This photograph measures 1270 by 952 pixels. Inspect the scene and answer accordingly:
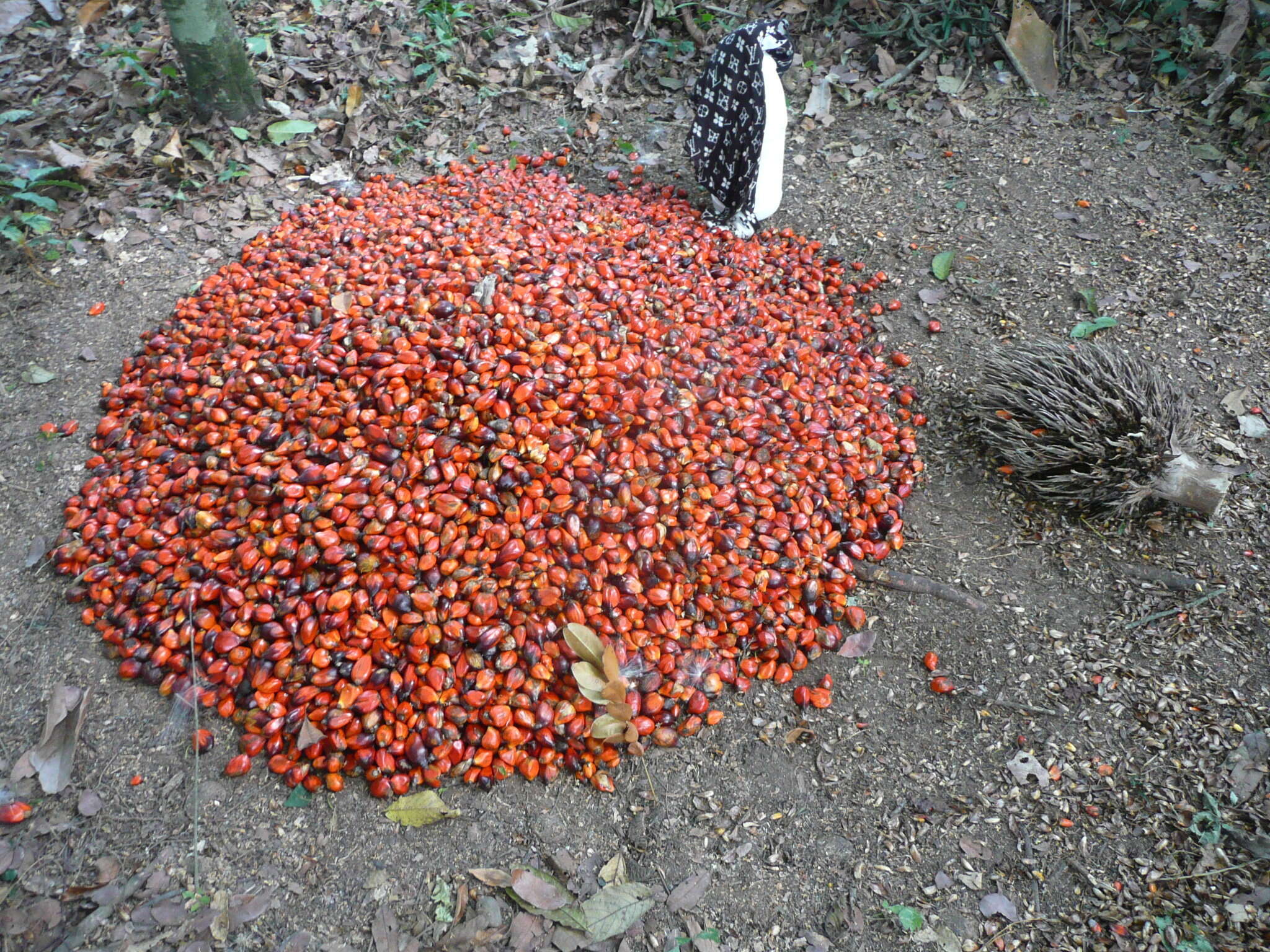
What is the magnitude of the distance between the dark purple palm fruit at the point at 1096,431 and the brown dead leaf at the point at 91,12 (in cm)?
619

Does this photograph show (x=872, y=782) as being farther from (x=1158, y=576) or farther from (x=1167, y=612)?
(x=1158, y=576)

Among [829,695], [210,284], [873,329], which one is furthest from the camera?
[873,329]

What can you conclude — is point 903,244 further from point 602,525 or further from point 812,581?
point 602,525

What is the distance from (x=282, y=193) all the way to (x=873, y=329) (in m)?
3.55

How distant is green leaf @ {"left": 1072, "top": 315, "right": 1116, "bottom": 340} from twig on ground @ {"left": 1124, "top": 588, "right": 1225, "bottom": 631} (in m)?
1.50

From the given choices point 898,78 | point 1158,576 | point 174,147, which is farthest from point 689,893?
point 898,78

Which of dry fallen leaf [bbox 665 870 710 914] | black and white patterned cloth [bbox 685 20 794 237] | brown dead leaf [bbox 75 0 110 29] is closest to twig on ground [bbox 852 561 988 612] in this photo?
dry fallen leaf [bbox 665 870 710 914]

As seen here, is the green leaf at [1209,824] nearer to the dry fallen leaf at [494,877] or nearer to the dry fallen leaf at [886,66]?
the dry fallen leaf at [494,877]

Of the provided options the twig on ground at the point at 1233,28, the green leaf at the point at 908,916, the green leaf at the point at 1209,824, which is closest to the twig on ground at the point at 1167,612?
the green leaf at the point at 1209,824

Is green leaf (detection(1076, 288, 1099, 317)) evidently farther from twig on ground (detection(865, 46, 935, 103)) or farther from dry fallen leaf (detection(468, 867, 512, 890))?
dry fallen leaf (detection(468, 867, 512, 890))

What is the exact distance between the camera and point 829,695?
2818 mm

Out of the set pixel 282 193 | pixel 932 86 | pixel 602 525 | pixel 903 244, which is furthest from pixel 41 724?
pixel 932 86

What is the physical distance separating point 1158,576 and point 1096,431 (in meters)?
0.61

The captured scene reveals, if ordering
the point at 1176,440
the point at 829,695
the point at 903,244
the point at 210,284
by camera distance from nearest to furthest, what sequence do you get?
the point at 829,695
the point at 1176,440
the point at 210,284
the point at 903,244
